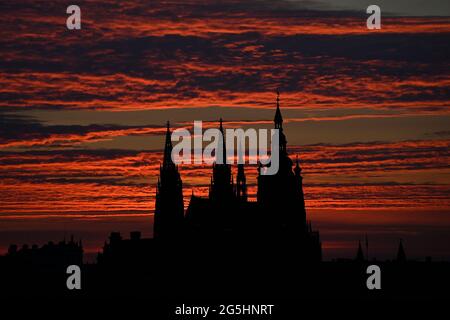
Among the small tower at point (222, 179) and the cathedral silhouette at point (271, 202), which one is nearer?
the small tower at point (222, 179)

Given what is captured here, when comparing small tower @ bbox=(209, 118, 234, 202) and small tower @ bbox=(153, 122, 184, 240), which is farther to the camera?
small tower @ bbox=(153, 122, 184, 240)

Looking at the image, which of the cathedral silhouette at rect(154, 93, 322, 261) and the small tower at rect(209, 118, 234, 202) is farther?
the cathedral silhouette at rect(154, 93, 322, 261)

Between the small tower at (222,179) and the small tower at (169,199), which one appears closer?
the small tower at (222,179)

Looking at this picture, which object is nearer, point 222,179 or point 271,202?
point 222,179

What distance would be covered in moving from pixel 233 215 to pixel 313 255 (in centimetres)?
1227

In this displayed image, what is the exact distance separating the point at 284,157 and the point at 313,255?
14.3 meters

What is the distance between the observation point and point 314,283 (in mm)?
198250
